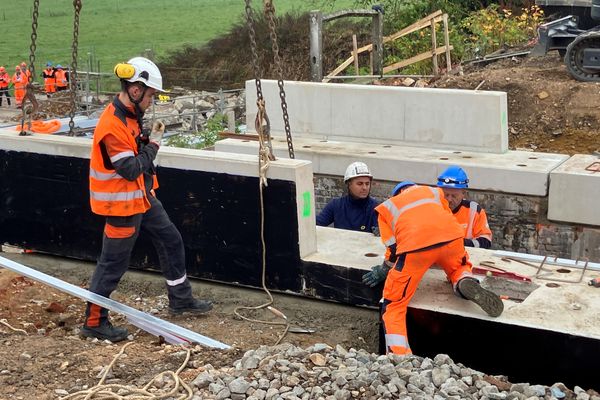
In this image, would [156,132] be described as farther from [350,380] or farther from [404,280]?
[350,380]

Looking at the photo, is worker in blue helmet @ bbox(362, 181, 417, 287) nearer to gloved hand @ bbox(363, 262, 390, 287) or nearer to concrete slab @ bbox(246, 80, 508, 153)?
gloved hand @ bbox(363, 262, 390, 287)

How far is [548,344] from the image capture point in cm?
627

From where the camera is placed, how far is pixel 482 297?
6.34 m

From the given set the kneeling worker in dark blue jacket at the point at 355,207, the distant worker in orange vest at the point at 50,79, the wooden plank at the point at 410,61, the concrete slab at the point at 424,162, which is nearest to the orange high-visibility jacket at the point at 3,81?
the distant worker in orange vest at the point at 50,79

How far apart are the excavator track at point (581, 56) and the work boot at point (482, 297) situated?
10472 millimetres

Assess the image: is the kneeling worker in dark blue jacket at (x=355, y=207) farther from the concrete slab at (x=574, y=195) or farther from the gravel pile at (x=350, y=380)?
the gravel pile at (x=350, y=380)

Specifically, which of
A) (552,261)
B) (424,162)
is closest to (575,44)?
(424,162)

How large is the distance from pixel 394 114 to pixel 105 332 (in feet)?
20.0

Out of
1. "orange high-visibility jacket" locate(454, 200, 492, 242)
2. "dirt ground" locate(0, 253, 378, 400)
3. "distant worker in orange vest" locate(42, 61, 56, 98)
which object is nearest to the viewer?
"dirt ground" locate(0, 253, 378, 400)

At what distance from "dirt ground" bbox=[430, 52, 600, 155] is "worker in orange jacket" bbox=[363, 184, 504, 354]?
728 cm

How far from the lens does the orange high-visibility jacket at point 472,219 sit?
8039mm

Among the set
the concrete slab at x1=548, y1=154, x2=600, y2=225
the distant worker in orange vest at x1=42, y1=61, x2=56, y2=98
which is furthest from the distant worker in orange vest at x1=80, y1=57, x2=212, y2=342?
the distant worker in orange vest at x1=42, y1=61, x2=56, y2=98

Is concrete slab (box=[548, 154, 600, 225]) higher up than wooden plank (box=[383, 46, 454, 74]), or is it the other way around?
wooden plank (box=[383, 46, 454, 74])

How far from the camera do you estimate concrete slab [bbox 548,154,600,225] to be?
9.71m
